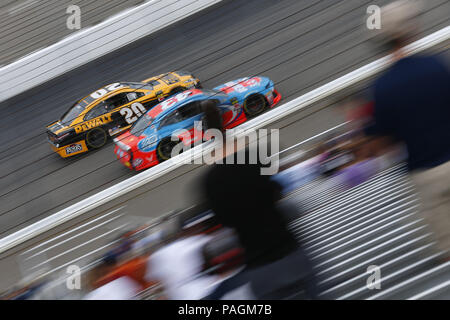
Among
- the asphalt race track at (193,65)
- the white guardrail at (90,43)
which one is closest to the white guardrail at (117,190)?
the asphalt race track at (193,65)

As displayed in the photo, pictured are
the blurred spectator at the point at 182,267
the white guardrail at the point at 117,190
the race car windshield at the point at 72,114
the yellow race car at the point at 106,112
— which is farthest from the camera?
the race car windshield at the point at 72,114

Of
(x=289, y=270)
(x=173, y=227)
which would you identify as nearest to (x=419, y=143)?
(x=289, y=270)

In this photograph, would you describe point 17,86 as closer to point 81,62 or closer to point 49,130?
point 81,62

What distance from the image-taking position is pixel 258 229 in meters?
2.65

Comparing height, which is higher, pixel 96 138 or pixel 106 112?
pixel 106 112

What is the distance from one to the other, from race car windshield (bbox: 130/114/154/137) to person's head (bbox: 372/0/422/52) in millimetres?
6678

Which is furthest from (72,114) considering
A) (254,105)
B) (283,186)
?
(283,186)

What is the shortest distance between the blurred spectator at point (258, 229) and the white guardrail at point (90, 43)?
10652 mm

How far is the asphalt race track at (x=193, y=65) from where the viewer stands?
8797mm

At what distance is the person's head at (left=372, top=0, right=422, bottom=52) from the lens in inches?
101

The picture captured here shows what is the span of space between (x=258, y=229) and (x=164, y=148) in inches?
253

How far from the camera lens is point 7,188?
9078mm

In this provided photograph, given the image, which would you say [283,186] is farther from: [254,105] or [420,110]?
[254,105]

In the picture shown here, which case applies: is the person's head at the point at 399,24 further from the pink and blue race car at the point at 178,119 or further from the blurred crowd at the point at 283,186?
the pink and blue race car at the point at 178,119
